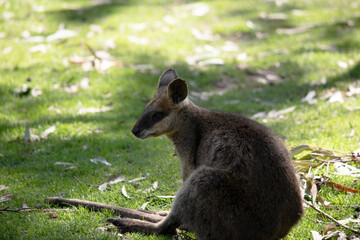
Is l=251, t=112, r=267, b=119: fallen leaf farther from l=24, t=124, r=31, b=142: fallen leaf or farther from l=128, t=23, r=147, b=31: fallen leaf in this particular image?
l=128, t=23, r=147, b=31: fallen leaf

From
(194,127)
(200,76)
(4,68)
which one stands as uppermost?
(194,127)

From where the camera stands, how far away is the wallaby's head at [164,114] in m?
4.72

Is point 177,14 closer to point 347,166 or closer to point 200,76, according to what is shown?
point 200,76

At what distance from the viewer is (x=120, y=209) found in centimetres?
470

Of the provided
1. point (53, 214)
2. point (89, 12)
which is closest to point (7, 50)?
point (89, 12)

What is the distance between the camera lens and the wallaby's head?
4.72 m

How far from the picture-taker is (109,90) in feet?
28.3

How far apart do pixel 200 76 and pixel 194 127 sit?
486 centimetres

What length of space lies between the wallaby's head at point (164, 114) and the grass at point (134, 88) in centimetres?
88

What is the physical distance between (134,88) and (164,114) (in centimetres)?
410

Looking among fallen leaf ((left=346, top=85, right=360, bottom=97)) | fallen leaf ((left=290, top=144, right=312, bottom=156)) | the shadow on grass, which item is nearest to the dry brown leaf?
fallen leaf ((left=290, top=144, right=312, bottom=156))

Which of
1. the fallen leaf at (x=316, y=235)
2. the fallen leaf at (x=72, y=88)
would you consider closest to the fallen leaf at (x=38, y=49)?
the fallen leaf at (x=72, y=88)

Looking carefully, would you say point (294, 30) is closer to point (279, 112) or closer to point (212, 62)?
point (212, 62)

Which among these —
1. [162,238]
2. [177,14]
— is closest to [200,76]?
[177,14]
